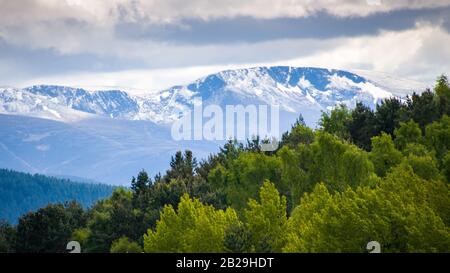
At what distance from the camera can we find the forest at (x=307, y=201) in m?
50.9

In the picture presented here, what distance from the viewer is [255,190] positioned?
106 m

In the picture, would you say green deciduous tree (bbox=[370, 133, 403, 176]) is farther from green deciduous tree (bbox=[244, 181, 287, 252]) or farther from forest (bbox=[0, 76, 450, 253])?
green deciduous tree (bbox=[244, 181, 287, 252])

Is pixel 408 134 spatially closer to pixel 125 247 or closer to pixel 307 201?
pixel 307 201

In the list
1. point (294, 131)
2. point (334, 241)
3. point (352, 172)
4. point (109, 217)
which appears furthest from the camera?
point (294, 131)

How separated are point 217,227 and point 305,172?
30390mm

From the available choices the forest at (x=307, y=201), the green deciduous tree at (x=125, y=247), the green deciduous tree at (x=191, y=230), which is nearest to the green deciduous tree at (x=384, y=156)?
the forest at (x=307, y=201)

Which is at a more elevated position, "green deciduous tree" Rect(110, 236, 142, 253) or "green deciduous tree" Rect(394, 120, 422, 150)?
"green deciduous tree" Rect(394, 120, 422, 150)

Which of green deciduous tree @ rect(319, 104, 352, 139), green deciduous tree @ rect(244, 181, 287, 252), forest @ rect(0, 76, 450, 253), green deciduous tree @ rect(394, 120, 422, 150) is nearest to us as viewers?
forest @ rect(0, 76, 450, 253)

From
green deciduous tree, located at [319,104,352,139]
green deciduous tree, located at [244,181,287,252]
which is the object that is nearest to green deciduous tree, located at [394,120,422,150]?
green deciduous tree, located at [244,181,287,252]

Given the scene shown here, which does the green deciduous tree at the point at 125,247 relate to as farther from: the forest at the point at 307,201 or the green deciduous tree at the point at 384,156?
the green deciduous tree at the point at 384,156

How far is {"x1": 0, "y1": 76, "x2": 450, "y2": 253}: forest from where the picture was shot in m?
50.9
